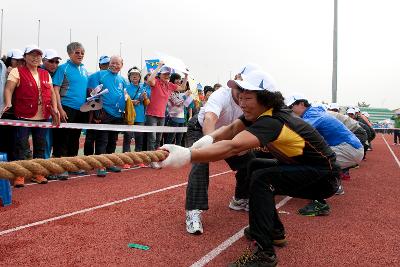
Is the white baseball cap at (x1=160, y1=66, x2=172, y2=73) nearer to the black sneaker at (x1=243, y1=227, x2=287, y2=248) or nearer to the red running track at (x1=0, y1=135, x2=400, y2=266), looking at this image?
the red running track at (x1=0, y1=135, x2=400, y2=266)

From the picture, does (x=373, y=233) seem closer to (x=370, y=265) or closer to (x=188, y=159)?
(x=370, y=265)

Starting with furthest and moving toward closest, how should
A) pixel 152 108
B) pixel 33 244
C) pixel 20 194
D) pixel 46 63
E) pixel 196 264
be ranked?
pixel 152 108 < pixel 46 63 < pixel 20 194 < pixel 33 244 < pixel 196 264

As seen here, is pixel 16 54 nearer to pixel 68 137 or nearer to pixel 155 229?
pixel 68 137

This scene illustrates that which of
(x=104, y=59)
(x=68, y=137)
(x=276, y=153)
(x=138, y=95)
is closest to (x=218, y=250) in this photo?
Answer: (x=276, y=153)

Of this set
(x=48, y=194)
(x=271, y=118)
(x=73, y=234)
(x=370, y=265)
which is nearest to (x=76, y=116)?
(x=48, y=194)

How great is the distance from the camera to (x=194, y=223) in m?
3.78

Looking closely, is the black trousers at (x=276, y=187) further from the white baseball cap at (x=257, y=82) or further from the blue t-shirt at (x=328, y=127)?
the blue t-shirt at (x=328, y=127)

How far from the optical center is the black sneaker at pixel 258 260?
2996mm

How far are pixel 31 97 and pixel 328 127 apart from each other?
4126 mm

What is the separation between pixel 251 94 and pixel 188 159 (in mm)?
947

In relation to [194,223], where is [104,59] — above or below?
above

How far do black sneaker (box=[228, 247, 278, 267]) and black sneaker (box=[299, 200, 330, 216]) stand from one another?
1779mm

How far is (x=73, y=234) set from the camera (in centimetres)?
361

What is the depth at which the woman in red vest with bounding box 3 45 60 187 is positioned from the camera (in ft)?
17.6
